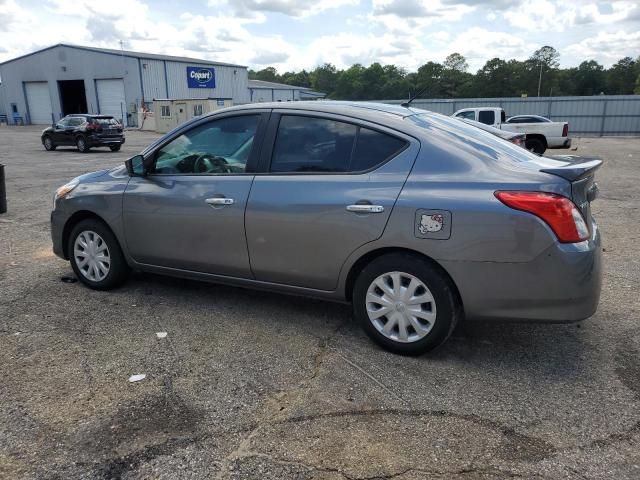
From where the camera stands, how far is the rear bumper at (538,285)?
3195mm

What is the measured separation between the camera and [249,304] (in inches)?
185

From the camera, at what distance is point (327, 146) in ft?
12.7

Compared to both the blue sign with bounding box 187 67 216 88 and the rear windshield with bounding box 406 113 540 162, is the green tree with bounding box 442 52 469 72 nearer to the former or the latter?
the blue sign with bounding box 187 67 216 88

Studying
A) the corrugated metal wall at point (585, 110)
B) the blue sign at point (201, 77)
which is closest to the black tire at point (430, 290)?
the corrugated metal wall at point (585, 110)

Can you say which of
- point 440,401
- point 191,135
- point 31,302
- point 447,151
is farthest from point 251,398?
point 31,302

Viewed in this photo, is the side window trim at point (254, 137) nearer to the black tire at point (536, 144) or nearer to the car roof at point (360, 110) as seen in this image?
the car roof at point (360, 110)

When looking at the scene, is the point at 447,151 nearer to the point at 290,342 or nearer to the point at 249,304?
the point at 290,342

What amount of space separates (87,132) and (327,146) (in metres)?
21.6

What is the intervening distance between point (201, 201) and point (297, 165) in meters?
0.86

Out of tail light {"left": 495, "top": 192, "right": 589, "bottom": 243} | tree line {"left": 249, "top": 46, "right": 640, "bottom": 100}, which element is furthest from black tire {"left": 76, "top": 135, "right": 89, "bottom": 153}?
tree line {"left": 249, "top": 46, "right": 640, "bottom": 100}

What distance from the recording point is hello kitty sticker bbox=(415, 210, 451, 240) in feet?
11.0

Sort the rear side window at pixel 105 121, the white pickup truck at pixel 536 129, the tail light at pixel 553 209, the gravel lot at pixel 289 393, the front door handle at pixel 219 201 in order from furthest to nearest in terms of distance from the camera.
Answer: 1. the rear side window at pixel 105 121
2. the white pickup truck at pixel 536 129
3. the front door handle at pixel 219 201
4. the tail light at pixel 553 209
5. the gravel lot at pixel 289 393

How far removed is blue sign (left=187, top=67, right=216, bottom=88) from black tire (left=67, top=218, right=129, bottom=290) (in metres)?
46.2

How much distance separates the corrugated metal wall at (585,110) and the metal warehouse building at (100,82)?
936 inches
